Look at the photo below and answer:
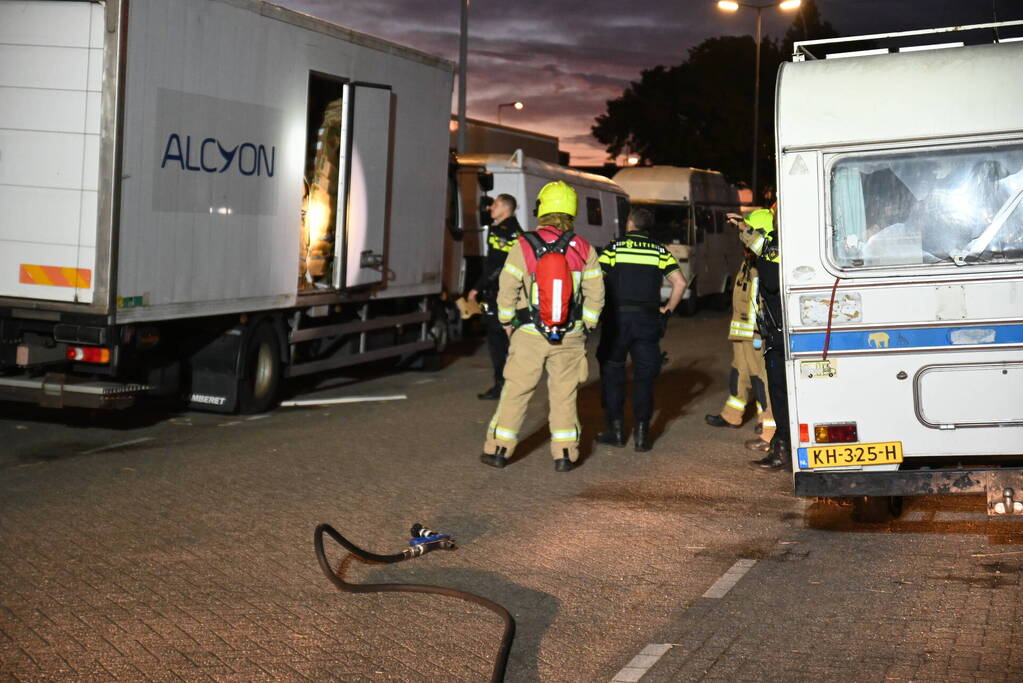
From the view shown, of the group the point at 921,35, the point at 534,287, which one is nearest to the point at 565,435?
the point at 534,287

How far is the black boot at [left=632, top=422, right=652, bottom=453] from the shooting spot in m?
10.6

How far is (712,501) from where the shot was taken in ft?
28.8

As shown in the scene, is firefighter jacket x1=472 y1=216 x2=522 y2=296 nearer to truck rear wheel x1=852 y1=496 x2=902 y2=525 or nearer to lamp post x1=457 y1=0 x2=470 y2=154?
truck rear wheel x1=852 y1=496 x2=902 y2=525

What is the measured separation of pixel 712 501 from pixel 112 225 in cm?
474

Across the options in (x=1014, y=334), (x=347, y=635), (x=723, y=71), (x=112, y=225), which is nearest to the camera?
(x=347, y=635)

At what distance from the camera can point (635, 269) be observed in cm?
1037

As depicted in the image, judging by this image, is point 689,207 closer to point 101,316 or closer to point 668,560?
point 101,316

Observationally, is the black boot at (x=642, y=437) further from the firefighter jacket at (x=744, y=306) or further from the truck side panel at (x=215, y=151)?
the truck side panel at (x=215, y=151)

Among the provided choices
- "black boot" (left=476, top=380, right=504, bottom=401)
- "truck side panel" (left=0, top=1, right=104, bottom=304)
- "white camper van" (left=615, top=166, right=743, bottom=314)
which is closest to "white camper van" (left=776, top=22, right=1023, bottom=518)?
"truck side panel" (left=0, top=1, right=104, bottom=304)

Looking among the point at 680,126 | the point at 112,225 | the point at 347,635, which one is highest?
the point at 680,126

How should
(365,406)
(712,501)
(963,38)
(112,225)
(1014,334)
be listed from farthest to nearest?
1. (365,406)
2. (112,225)
3. (712,501)
4. (963,38)
5. (1014,334)

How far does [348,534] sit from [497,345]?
5.82 metres

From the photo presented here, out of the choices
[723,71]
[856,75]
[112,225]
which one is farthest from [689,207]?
[723,71]

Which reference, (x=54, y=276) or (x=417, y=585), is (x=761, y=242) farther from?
(x=54, y=276)
